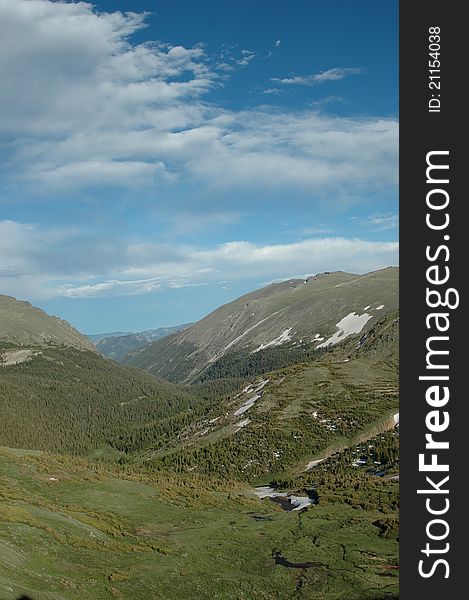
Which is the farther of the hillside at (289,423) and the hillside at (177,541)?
the hillside at (289,423)

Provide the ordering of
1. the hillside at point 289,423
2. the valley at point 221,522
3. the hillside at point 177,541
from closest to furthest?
the hillside at point 177,541, the valley at point 221,522, the hillside at point 289,423

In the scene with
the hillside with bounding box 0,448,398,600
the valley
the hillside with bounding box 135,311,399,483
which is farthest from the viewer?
the hillside with bounding box 135,311,399,483

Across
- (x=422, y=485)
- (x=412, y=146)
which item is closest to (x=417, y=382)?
(x=422, y=485)

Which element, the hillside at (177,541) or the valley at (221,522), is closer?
the hillside at (177,541)

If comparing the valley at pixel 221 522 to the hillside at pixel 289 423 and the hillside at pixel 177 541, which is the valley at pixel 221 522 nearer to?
the hillside at pixel 177 541

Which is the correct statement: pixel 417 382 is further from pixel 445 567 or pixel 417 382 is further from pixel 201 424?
pixel 201 424

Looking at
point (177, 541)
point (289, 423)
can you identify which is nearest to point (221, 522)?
point (177, 541)

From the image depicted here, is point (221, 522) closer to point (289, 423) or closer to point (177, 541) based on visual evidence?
point (177, 541)

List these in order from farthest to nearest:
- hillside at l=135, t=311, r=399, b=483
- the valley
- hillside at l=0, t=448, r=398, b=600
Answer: hillside at l=135, t=311, r=399, b=483 < the valley < hillside at l=0, t=448, r=398, b=600

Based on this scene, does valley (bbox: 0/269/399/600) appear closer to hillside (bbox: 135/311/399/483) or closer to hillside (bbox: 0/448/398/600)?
hillside (bbox: 0/448/398/600)

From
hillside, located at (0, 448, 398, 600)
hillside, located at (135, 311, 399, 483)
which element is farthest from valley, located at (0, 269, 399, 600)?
hillside, located at (135, 311, 399, 483)

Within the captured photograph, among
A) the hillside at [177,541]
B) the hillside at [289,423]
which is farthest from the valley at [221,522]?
the hillside at [289,423]

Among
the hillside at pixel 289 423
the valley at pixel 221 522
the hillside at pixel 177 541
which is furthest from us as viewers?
the hillside at pixel 289 423
